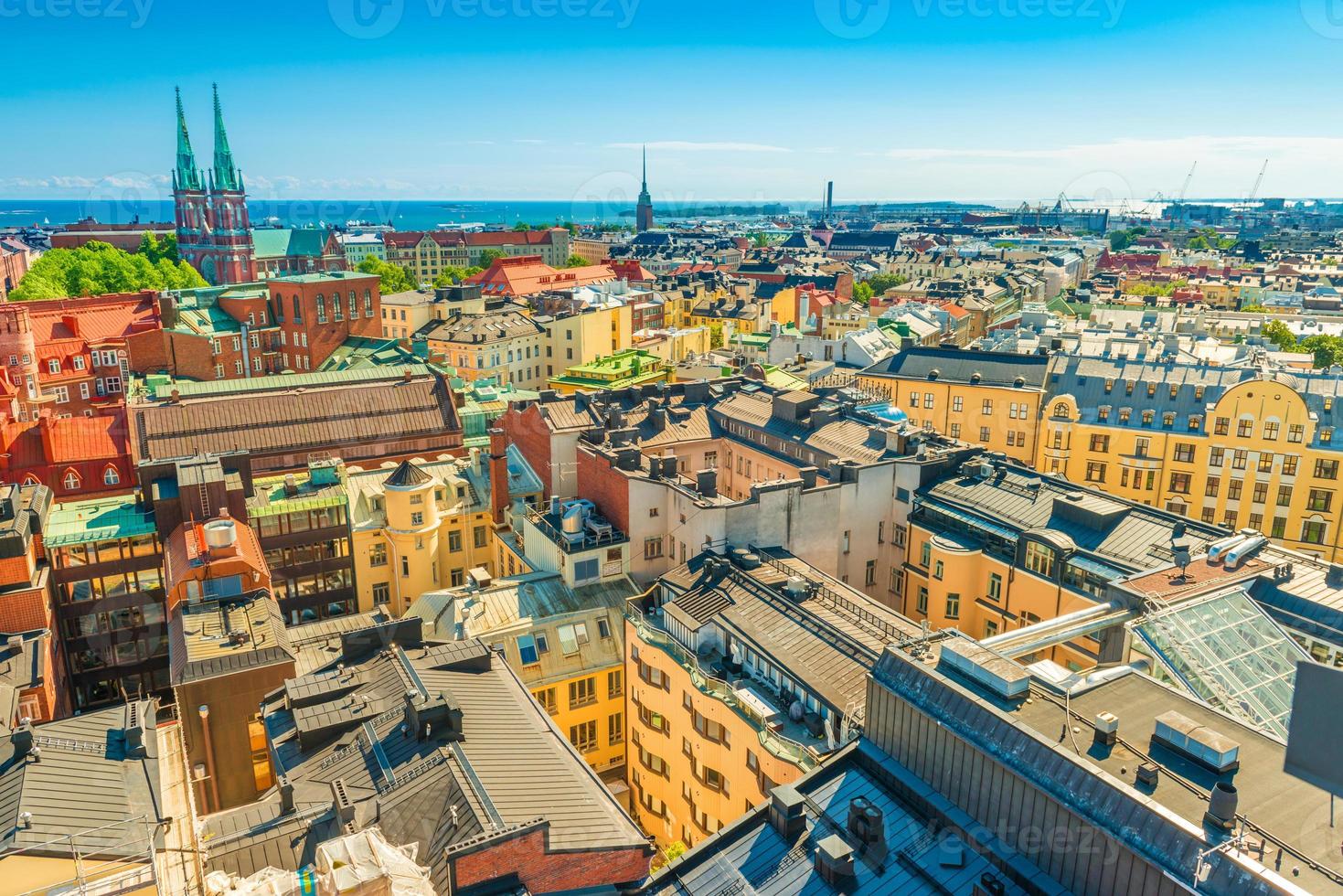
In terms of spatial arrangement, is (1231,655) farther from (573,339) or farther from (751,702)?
(573,339)

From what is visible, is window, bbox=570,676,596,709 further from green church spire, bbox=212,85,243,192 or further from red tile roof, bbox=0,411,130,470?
green church spire, bbox=212,85,243,192

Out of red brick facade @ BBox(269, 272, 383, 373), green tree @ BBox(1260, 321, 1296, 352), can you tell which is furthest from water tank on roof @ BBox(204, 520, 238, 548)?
green tree @ BBox(1260, 321, 1296, 352)

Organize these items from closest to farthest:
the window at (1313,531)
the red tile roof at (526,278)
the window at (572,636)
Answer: the window at (572,636) < the window at (1313,531) < the red tile roof at (526,278)

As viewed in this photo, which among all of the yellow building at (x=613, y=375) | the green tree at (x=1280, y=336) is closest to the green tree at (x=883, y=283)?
the green tree at (x=1280, y=336)

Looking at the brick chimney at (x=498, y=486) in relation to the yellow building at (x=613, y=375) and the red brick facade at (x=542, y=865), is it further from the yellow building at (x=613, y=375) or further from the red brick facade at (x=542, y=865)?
the red brick facade at (x=542, y=865)

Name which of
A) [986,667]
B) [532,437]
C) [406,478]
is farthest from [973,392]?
[986,667]
